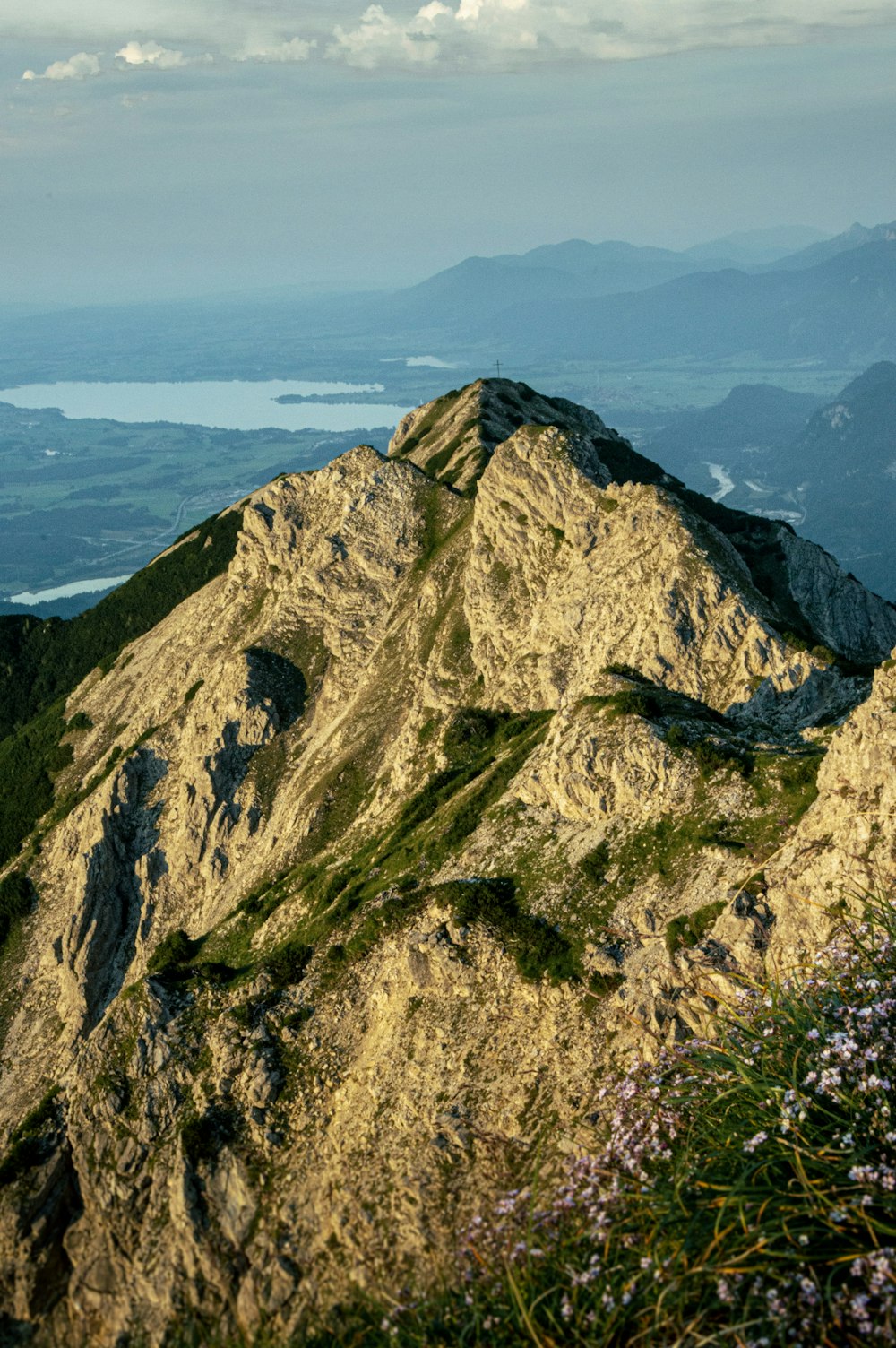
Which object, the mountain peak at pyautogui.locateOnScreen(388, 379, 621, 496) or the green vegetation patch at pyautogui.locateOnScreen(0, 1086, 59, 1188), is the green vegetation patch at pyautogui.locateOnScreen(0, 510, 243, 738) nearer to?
the mountain peak at pyautogui.locateOnScreen(388, 379, 621, 496)

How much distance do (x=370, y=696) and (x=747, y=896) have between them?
172 feet

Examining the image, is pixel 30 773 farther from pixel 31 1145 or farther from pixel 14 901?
pixel 31 1145

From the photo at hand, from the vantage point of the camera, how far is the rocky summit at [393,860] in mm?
40438

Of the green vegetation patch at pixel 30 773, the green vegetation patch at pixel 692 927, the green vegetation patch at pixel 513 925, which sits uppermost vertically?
the green vegetation patch at pixel 692 927

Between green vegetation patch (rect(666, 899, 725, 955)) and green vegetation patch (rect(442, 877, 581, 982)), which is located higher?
green vegetation patch (rect(666, 899, 725, 955))

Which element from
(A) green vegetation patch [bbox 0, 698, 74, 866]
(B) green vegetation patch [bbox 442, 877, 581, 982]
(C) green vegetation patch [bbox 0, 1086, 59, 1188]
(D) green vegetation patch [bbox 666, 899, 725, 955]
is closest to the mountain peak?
(A) green vegetation patch [bbox 0, 698, 74, 866]

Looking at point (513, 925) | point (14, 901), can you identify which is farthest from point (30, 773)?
point (513, 925)

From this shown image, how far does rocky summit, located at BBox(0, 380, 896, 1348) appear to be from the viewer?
133ft

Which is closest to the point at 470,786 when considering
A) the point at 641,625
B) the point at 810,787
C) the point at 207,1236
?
the point at 641,625

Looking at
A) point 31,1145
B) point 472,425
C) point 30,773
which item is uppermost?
point 472,425

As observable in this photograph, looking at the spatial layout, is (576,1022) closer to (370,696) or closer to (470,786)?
(470,786)

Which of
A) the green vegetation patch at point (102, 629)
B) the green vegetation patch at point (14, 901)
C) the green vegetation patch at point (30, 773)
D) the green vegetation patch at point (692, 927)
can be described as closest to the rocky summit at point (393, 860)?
the green vegetation patch at point (692, 927)

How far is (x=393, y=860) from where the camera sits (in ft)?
208

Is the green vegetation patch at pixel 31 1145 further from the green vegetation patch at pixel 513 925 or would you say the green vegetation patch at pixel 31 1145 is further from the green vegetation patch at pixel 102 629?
the green vegetation patch at pixel 102 629
